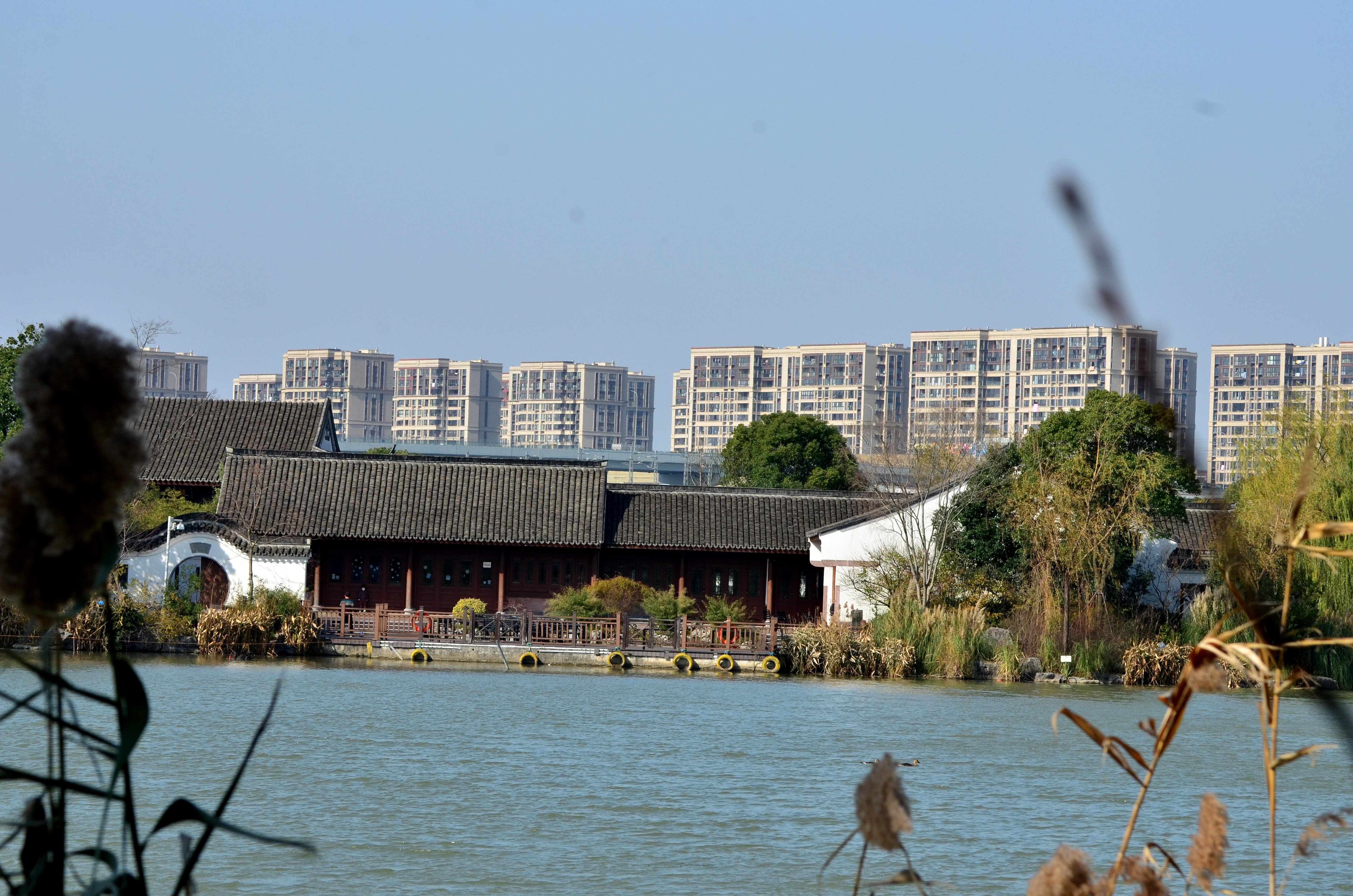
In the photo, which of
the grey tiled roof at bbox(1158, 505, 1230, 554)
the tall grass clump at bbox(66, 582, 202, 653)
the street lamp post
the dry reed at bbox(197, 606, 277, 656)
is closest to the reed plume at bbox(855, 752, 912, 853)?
the tall grass clump at bbox(66, 582, 202, 653)

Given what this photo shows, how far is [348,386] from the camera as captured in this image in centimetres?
16838

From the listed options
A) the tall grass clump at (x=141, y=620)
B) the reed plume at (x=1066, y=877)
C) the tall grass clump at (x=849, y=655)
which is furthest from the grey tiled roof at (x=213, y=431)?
the reed plume at (x=1066, y=877)

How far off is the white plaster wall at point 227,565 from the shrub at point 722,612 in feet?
27.2

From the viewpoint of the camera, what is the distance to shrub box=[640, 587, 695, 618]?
29.5 meters

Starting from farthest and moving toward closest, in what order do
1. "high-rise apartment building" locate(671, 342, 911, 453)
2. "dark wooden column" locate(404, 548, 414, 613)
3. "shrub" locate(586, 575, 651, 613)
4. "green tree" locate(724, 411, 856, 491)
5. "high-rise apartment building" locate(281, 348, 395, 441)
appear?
"high-rise apartment building" locate(281, 348, 395, 441) < "high-rise apartment building" locate(671, 342, 911, 453) < "green tree" locate(724, 411, 856, 491) < "dark wooden column" locate(404, 548, 414, 613) < "shrub" locate(586, 575, 651, 613)

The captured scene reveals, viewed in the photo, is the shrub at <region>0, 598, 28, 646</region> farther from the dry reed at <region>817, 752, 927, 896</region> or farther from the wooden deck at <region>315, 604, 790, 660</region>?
the dry reed at <region>817, 752, 927, 896</region>

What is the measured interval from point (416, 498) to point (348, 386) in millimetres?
139187

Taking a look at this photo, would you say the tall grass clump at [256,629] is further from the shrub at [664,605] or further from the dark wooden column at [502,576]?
the shrub at [664,605]

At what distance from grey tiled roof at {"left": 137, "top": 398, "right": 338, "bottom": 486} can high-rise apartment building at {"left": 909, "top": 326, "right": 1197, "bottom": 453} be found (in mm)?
15705

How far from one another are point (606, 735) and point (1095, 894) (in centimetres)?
1552

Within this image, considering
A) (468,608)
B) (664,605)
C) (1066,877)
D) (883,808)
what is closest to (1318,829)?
(1066,877)

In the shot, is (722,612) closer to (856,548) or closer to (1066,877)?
(856,548)

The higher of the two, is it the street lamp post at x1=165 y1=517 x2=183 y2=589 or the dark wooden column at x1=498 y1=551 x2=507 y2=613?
the street lamp post at x1=165 y1=517 x2=183 y2=589

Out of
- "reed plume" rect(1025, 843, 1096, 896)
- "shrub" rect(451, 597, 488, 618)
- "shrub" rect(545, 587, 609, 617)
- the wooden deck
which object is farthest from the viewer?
"shrub" rect(545, 587, 609, 617)
